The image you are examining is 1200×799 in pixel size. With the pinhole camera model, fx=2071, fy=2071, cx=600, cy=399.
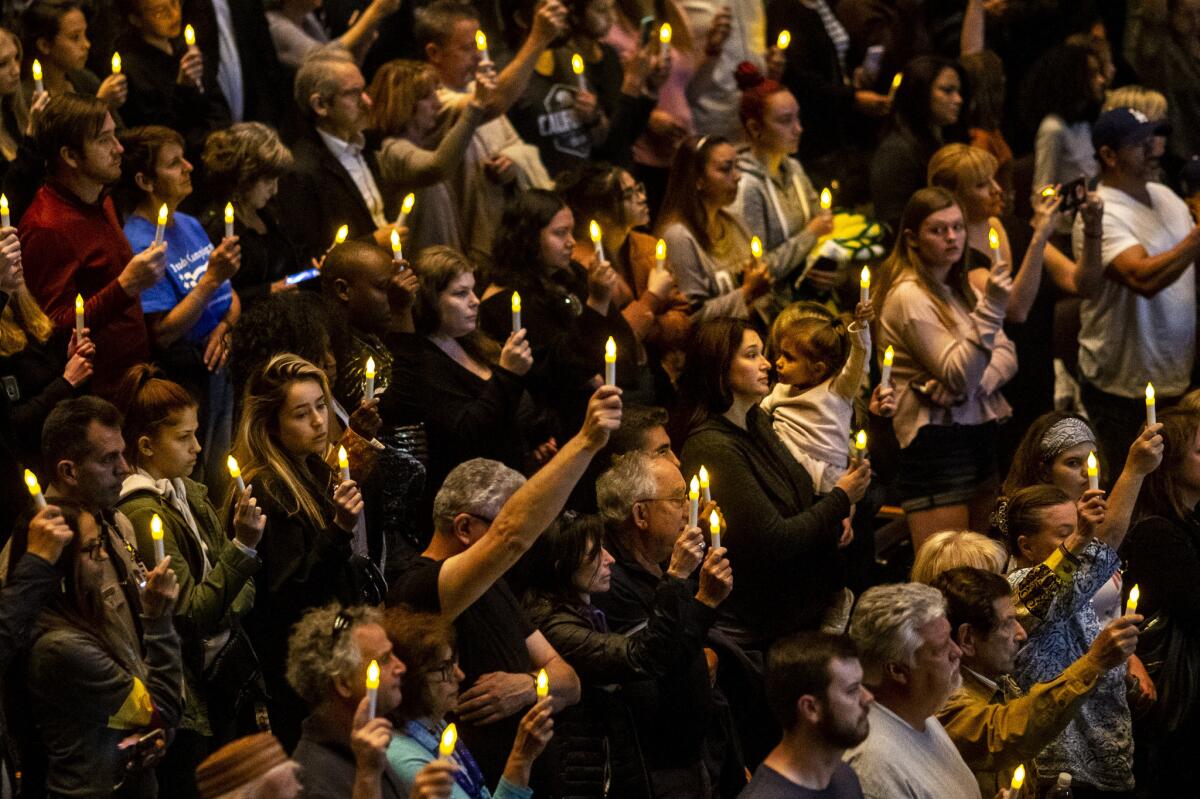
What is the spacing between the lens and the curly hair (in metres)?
4.62

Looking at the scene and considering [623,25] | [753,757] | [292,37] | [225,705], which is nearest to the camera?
[225,705]

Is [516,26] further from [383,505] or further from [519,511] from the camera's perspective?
[519,511]

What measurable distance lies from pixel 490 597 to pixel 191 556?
2.73 ft

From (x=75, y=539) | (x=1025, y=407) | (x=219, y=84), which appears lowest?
(x=1025, y=407)

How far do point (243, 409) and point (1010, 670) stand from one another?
2.25 meters

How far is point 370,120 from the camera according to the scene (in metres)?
8.16

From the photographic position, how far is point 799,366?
22.7ft

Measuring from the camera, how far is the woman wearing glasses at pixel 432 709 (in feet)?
15.6

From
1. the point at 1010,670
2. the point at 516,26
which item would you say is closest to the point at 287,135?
the point at 516,26

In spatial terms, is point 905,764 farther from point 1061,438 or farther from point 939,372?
point 939,372

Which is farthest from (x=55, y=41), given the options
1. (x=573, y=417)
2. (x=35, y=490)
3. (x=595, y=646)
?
(x=595, y=646)

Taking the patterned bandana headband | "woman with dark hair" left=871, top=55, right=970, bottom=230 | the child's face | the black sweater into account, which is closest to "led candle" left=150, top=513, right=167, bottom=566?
the black sweater

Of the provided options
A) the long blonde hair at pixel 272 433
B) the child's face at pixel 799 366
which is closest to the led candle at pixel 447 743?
the long blonde hair at pixel 272 433

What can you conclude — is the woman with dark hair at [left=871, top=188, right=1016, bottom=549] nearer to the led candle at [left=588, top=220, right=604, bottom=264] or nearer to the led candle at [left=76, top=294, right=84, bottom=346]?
the led candle at [left=588, top=220, right=604, bottom=264]
